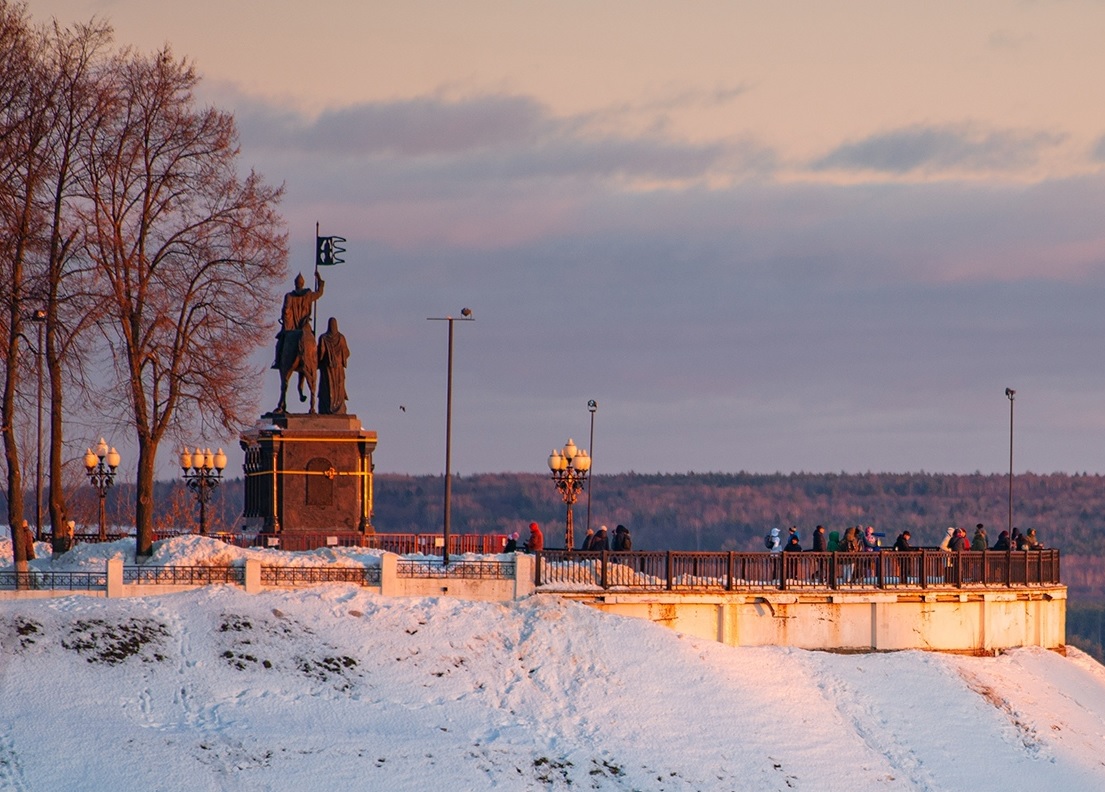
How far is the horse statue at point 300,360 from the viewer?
148 feet

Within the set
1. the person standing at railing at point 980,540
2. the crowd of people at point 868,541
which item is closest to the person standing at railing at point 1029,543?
the crowd of people at point 868,541

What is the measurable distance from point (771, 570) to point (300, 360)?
12.5 meters

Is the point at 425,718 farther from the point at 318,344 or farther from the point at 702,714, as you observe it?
the point at 318,344

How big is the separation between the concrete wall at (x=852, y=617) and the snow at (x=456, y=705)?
79 cm

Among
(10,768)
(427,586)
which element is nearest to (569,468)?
(427,586)

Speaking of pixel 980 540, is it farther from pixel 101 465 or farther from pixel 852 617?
pixel 101 465

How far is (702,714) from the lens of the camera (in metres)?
34.7

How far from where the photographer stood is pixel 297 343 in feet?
148

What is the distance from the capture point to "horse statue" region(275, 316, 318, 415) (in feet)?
148

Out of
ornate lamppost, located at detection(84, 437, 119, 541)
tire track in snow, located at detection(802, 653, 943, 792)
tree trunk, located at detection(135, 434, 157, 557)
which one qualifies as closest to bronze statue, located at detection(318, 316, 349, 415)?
tree trunk, located at detection(135, 434, 157, 557)

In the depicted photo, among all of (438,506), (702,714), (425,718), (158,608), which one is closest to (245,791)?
(425,718)

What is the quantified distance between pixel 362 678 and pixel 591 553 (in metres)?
7.23

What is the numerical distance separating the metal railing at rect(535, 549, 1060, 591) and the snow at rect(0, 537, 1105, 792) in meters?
1.43

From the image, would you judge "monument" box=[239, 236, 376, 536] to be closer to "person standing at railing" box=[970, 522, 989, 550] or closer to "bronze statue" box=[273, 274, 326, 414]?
"bronze statue" box=[273, 274, 326, 414]
